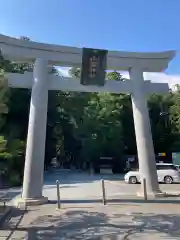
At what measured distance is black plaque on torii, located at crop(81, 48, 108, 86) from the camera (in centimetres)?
1454

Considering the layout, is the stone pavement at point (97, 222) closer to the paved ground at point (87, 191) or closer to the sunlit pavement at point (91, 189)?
the paved ground at point (87, 191)

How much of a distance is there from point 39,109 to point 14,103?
16.9 meters

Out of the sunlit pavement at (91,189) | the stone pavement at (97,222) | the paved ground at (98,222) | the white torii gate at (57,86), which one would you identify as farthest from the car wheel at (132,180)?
the stone pavement at (97,222)

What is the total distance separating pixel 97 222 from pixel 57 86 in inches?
279

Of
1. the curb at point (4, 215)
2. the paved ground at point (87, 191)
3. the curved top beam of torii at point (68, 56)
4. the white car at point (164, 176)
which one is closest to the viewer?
the curb at point (4, 215)

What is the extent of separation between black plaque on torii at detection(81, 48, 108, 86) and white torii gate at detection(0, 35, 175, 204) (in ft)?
0.83

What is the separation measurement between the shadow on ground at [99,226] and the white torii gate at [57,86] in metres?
3.22

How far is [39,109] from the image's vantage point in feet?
44.4

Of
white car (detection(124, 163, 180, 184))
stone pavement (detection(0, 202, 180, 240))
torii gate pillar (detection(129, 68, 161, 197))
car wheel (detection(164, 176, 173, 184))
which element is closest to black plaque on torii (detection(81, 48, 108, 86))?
torii gate pillar (detection(129, 68, 161, 197))

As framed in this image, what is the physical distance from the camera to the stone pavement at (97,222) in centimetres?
764

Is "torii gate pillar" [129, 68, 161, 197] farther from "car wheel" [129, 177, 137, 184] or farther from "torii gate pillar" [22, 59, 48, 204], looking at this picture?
"car wheel" [129, 177, 137, 184]

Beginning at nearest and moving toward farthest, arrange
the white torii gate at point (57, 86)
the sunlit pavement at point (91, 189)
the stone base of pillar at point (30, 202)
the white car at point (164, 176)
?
the stone base of pillar at point (30, 202) < the white torii gate at point (57, 86) < the sunlit pavement at point (91, 189) < the white car at point (164, 176)

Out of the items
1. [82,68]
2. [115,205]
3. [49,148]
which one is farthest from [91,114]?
[115,205]

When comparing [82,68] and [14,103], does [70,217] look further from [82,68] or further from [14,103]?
[14,103]
